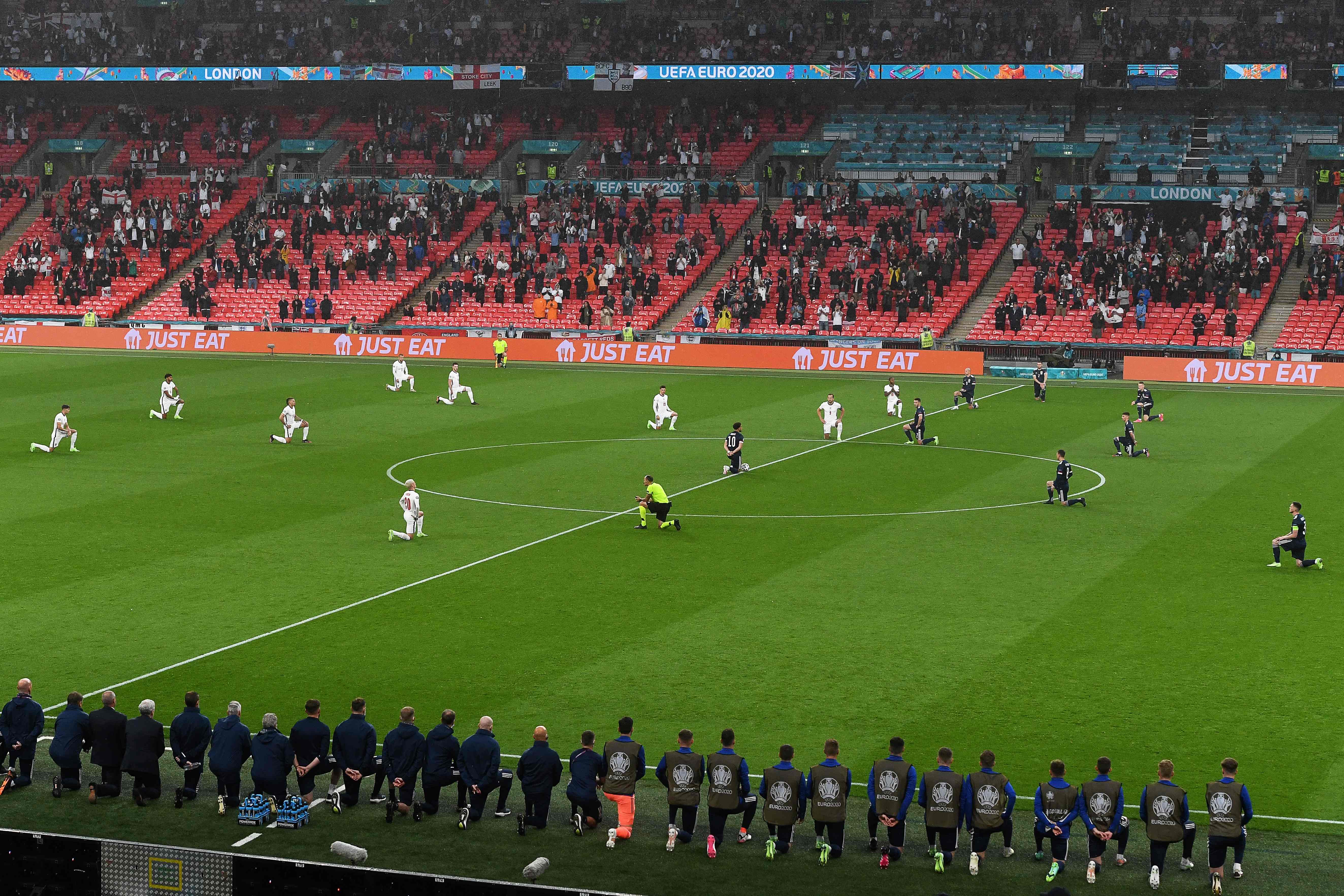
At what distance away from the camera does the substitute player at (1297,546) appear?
2938 centimetres

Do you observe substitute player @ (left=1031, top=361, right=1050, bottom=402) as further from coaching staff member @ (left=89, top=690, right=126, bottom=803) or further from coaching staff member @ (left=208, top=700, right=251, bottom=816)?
coaching staff member @ (left=89, top=690, right=126, bottom=803)

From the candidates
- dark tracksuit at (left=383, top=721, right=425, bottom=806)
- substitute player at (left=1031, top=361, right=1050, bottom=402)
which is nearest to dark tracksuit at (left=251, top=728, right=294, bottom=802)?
dark tracksuit at (left=383, top=721, right=425, bottom=806)

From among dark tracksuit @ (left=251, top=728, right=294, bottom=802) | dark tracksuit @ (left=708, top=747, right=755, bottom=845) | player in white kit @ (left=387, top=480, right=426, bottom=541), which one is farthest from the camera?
player in white kit @ (left=387, top=480, right=426, bottom=541)

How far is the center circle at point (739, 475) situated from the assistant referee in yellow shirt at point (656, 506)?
52.6 inches

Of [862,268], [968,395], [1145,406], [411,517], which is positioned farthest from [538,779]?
[862,268]

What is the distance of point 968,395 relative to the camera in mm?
54094

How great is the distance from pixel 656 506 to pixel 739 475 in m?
7.27

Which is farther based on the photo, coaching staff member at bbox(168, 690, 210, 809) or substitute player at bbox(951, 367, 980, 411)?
substitute player at bbox(951, 367, 980, 411)

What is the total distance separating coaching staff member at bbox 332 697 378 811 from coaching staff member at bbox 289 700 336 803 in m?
0.11

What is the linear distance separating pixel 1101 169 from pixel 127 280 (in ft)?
162

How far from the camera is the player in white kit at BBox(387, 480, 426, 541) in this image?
3155 cm

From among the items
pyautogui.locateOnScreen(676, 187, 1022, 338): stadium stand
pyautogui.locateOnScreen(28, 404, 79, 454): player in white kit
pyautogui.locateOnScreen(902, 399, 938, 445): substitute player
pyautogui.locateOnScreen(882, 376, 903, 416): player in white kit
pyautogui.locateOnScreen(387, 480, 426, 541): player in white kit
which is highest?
pyautogui.locateOnScreen(676, 187, 1022, 338): stadium stand

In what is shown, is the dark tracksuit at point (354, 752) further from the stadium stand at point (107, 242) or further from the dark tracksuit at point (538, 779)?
the stadium stand at point (107, 242)

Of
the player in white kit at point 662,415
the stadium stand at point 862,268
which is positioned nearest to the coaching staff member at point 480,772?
the player in white kit at point 662,415
